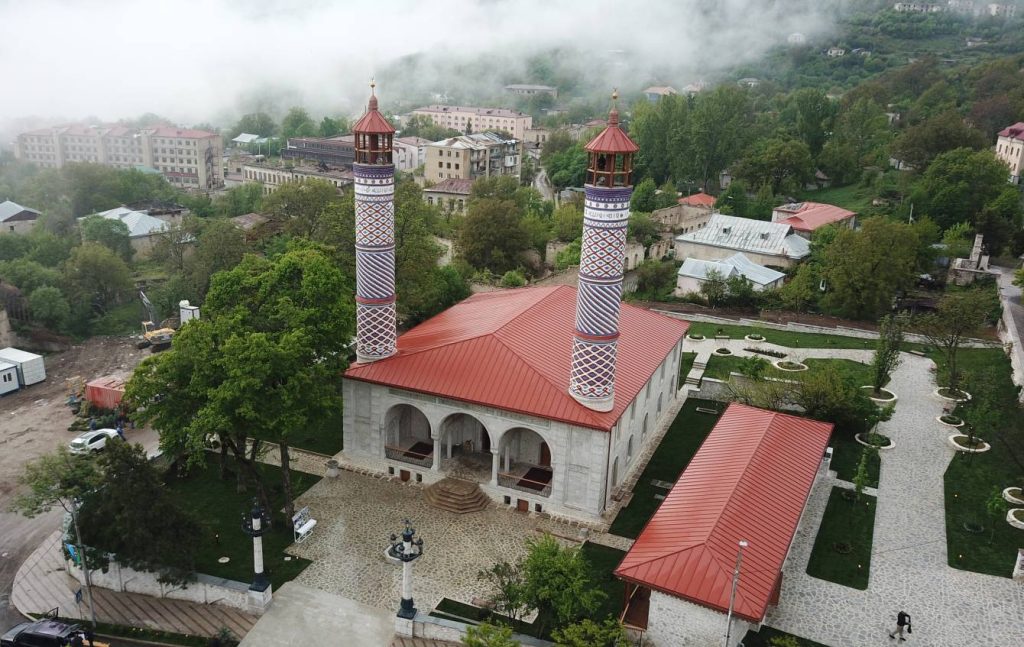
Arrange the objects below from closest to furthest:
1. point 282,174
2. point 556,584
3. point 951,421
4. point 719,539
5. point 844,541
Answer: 1. point 556,584
2. point 719,539
3. point 844,541
4. point 951,421
5. point 282,174

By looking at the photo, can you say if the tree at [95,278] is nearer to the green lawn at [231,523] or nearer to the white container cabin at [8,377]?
the white container cabin at [8,377]

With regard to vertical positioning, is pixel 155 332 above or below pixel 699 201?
below

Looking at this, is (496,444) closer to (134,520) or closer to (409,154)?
(134,520)

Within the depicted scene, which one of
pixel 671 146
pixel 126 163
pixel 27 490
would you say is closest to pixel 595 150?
pixel 27 490

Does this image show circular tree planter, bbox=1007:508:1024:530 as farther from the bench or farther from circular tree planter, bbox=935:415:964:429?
the bench

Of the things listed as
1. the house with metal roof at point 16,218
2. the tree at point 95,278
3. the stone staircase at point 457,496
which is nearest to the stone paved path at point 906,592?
the stone staircase at point 457,496

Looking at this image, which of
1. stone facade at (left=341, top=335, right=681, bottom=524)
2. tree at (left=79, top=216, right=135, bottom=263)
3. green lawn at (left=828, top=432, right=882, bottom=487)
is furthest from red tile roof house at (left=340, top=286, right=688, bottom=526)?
tree at (left=79, top=216, right=135, bottom=263)

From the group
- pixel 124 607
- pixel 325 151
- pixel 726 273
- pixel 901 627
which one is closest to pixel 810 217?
pixel 726 273

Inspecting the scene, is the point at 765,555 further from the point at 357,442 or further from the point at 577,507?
the point at 357,442
